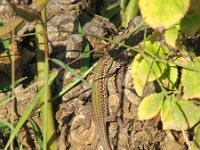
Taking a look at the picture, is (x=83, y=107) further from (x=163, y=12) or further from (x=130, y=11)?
(x=163, y=12)

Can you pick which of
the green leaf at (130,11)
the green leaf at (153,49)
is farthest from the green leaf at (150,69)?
the green leaf at (130,11)

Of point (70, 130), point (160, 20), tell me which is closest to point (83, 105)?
point (70, 130)

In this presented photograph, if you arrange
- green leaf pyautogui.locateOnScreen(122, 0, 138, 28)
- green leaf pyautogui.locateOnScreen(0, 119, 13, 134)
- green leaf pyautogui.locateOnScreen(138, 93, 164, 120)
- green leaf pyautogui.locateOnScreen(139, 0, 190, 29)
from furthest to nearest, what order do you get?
1. green leaf pyautogui.locateOnScreen(122, 0, 138, 28)
2. green leaf pyautogui.locateOnScreen(0, 119, 13, 134)
3. green leaf pyautogui.locateOnScreen(138, 93, 164, 120)
4. green leaf pyautogui.locateOnScreen(139, 0, 190, 29)

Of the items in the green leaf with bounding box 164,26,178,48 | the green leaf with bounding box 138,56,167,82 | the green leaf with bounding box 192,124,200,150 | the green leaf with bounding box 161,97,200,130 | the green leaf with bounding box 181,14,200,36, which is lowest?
the green leaf with bounding box 192,124,200,150

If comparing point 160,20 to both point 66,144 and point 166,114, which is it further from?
point 66,144

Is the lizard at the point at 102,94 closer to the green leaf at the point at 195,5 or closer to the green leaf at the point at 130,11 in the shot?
the green leaf at the point at 130,11

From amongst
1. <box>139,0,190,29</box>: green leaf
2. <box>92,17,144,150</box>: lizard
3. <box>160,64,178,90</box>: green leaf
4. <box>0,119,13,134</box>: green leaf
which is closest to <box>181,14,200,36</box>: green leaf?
<box>160,64,178,90</box>: green leaf

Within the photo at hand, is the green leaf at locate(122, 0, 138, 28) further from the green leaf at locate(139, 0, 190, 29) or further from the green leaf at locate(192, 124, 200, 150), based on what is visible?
the green leaf at locate(139, 0, 190, 29)
